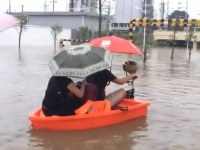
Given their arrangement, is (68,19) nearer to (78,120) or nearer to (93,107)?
(93,107)

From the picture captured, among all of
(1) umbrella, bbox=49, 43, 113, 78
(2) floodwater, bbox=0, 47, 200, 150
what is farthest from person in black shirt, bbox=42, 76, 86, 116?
(2) floodwater, bbox=0, 47, 200, 150

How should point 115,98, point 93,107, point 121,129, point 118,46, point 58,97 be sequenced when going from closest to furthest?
point 58,97, point 93,107, point 121,129, point 115,98, point 118,46

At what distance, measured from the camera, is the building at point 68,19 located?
56.2m

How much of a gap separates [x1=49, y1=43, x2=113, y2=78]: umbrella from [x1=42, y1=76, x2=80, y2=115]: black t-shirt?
204 millimetres

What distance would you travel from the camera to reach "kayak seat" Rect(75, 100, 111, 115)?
6191mm

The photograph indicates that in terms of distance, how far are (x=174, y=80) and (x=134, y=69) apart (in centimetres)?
634

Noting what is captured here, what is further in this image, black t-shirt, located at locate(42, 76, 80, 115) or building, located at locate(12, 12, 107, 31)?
building, located at locate(12, 12, 107, 31)

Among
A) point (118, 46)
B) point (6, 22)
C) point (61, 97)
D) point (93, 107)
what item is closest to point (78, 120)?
point (93, 107)

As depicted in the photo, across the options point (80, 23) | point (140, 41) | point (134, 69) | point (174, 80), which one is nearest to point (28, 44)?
point (80, 23)

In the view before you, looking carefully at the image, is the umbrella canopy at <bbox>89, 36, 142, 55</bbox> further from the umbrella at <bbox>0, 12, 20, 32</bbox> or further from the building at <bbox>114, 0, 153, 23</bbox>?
the building at <bbox>114, 0, 153, 23</bbox>

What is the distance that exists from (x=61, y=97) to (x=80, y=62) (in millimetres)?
631

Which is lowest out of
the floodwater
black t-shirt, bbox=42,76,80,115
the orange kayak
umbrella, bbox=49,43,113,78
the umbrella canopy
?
the floodwater

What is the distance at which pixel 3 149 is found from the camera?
534 cm

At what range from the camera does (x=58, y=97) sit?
600 centimetres
